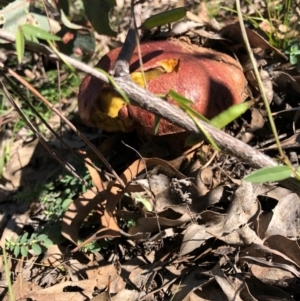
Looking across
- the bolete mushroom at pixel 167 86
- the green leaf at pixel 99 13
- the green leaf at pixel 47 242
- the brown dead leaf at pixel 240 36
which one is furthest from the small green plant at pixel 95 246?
the brown dead leaf at pixel 240 36

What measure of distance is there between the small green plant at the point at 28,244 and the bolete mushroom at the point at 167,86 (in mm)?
420

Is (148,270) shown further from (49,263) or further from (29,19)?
(29,19)

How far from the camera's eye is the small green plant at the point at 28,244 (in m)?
1.69

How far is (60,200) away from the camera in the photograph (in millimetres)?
1814

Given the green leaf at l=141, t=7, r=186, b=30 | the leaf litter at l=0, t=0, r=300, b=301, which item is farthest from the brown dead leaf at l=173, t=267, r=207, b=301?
the green leaf at l=141, t=7, r=186, b=30

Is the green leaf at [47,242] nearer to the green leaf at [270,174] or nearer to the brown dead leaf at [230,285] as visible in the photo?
the brown dead leaf at [230,285]

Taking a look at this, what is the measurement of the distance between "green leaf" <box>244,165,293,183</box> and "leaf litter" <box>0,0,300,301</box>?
0.46 m

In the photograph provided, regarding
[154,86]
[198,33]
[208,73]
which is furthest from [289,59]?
[154,86]

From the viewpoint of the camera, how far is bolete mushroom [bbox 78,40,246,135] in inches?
60.3

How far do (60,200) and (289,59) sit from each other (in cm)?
97

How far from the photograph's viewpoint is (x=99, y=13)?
1.77 m

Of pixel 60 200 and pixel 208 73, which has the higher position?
pixel 208 73

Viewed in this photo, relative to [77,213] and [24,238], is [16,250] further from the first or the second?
[77,213]

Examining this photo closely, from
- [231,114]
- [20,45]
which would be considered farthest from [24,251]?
[231,114]
